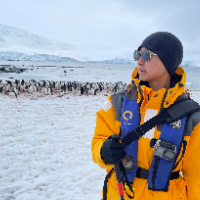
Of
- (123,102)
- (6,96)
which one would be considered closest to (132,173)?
(123,102)

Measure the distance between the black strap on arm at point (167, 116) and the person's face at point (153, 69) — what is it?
249mm

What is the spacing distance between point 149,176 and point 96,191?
2.10m

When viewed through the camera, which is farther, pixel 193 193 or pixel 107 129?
pixel 107 129

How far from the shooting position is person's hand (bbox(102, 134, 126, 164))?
1260mm

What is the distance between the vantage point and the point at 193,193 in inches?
51.4

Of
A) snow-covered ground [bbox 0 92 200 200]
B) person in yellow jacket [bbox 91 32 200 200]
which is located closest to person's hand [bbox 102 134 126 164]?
person in yellow jacket [bbox 91 32 200 200]

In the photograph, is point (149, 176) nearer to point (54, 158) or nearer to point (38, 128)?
point (54, 158)

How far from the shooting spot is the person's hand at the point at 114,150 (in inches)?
49.6

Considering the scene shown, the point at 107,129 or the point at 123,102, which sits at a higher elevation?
the point at 123,102

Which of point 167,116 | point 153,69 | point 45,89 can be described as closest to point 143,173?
point 167,116

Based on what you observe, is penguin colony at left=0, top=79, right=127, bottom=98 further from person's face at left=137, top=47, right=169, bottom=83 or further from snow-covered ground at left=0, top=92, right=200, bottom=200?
person's face at left=137, top=47, right=169, bottom=83

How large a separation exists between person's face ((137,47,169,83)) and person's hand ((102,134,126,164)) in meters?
0.50

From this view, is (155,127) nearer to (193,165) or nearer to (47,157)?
(193,165)

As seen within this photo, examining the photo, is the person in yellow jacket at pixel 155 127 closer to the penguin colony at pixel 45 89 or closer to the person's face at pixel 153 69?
the person's face at pixel 153 69
